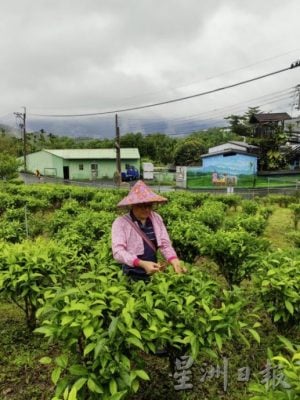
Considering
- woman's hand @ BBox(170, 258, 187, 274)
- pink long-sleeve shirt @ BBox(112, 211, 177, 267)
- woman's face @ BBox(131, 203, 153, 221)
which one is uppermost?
woman's face @ BBox(131, 203, 153, 221)

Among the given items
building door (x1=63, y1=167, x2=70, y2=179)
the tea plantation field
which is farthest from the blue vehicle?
the tea plantation field

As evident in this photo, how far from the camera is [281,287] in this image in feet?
11.2

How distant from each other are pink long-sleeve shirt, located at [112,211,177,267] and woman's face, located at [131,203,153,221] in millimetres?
84

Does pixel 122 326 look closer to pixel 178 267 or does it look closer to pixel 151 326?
pixel 151 326

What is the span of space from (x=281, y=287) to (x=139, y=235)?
136 cm

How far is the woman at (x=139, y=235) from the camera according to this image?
362cm

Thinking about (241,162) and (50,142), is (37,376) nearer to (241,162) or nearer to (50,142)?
(241,162)

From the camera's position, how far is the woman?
11.9 feet

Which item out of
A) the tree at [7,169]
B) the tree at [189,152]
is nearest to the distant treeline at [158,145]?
the tree at [189,152]

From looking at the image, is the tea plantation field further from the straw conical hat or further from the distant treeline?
the distant treeline

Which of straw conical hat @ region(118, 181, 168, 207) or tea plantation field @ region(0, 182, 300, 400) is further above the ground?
straw conical hat @ region(118, 181, 168, 207)

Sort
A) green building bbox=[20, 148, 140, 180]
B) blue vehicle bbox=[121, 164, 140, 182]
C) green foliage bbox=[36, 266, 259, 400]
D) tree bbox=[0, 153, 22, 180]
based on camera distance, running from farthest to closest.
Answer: green building bbox=[20, 148, 140, 180] → blue vehicle bbox=[121, 164, 140, 182] → tree bbox=[0, 153, 22, 180] → green foliage bbox=[36, 266, 259, 400]

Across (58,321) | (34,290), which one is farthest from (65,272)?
(58,321)

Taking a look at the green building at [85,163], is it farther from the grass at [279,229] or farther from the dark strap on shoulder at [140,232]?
the dark strap on shoulder at [140,232]
